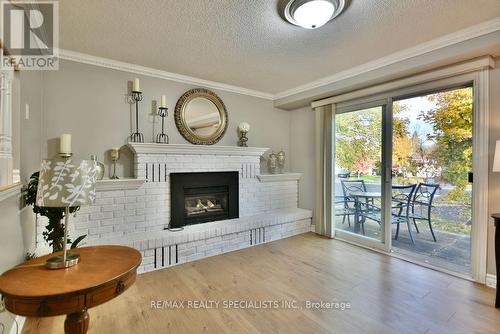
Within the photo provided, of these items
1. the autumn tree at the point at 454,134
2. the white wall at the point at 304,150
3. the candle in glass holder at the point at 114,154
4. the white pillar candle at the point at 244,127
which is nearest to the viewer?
the autumn tree at the point at 454,134

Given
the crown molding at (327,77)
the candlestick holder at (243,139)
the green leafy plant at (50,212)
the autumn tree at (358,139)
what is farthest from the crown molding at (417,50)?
the green leafy plant at (50,212)

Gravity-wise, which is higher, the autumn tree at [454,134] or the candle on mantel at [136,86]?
the candle on mantel at [136,86]

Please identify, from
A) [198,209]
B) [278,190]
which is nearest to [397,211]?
[278,190]

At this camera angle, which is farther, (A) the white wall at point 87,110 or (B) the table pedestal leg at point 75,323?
(A) the white wall at point 87,110

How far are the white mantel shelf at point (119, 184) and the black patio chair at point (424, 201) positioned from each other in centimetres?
329

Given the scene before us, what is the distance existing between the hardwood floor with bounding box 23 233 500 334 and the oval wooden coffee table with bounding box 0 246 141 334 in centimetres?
75

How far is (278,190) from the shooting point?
4.20 metres

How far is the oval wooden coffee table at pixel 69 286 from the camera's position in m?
1.02

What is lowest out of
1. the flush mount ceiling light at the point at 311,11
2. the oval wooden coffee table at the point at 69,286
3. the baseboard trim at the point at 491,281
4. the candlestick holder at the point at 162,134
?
the baseboard trim at the point at 491,281

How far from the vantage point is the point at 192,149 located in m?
3.27

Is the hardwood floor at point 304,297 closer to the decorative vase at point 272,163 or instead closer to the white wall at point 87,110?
the white wall at point 87,110

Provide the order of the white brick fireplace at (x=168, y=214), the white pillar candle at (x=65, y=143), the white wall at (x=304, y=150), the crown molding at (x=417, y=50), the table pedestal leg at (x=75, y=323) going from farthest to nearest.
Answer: the white wall at (x=304, y=150) → the white brick fireplace at (x=168, y=214) → the white pillar candle at (x=65, y=143) → the crown molding at (x=417, y=50) → the table pedestal leg at (x=75, y=323)

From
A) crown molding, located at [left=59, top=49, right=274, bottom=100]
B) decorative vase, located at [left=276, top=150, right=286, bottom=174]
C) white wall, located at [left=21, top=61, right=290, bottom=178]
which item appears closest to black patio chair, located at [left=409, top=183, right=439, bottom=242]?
decorative vase, located at [left=276, top=150, right=286, bottom=174]

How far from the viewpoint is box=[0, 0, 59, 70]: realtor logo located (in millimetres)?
1479
